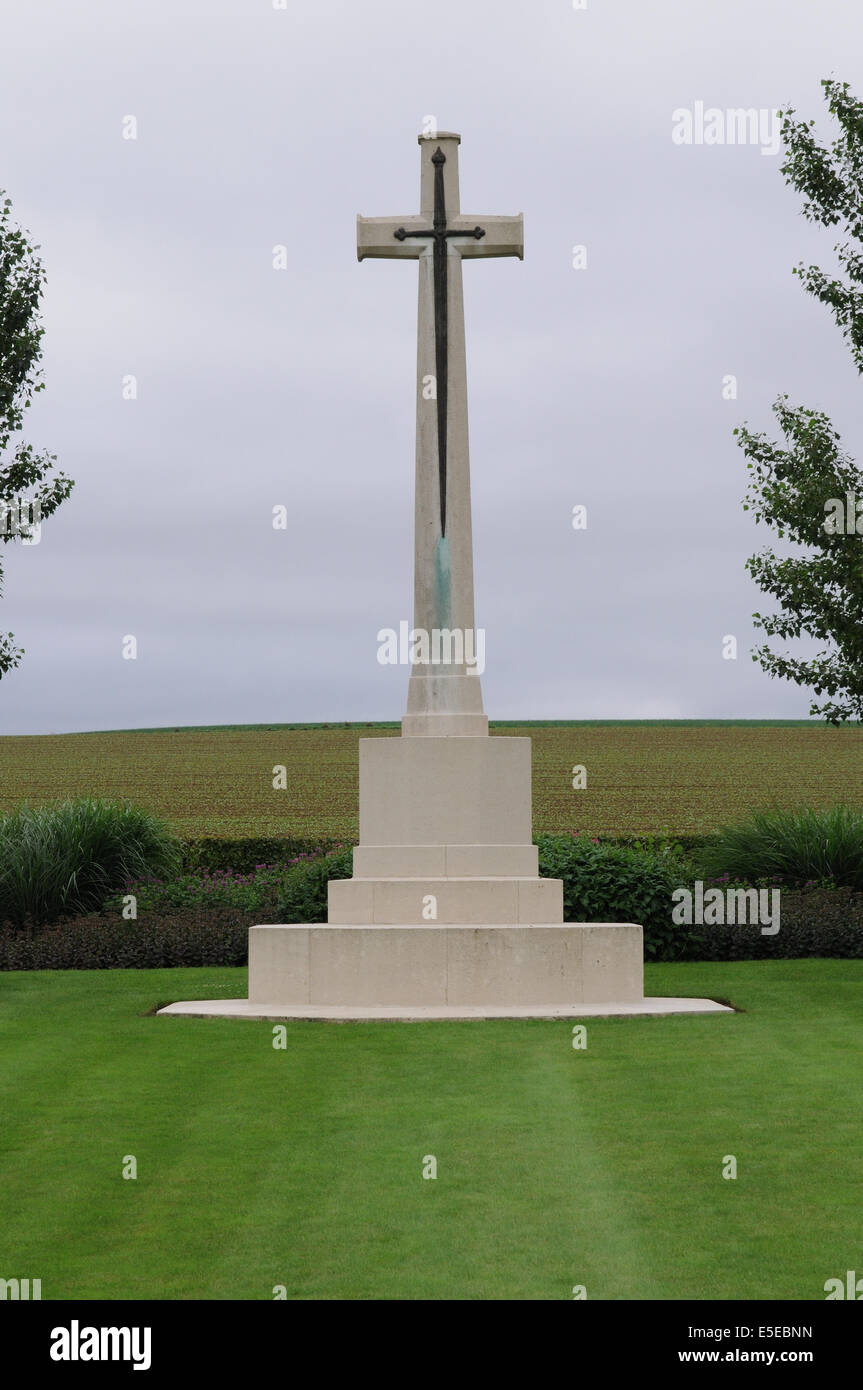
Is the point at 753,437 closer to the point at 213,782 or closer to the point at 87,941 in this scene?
the point at 87,941

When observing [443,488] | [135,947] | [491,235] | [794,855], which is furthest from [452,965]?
[794,855]

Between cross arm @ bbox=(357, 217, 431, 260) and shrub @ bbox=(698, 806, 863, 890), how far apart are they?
10.7 meters

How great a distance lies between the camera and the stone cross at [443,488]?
1560cm

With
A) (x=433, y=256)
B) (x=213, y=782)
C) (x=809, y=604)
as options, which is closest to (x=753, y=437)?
(x=809, y=604)

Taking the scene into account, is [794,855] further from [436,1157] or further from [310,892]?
[436,1157]

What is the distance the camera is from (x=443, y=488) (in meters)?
15.7

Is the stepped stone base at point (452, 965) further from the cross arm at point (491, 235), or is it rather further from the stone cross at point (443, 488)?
the cross arm at point (491, 235)

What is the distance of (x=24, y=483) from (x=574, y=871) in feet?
26.0

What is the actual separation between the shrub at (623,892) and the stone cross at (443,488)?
475 centimetres

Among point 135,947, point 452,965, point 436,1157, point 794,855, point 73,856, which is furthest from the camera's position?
point 794,855

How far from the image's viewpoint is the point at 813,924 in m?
20.5

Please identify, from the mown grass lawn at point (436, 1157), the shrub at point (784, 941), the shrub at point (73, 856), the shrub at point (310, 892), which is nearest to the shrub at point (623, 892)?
the shrub at point (784, 941)

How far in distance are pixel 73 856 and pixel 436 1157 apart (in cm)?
1546

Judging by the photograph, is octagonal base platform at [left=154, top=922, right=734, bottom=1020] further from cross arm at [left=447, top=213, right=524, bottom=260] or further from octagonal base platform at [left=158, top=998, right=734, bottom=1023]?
cross arm at [left=447, top=213, right=524, bottom=260]
